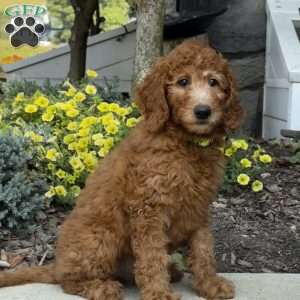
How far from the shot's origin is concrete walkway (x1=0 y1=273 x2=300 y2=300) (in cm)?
377

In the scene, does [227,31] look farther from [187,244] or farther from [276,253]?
[187,244]

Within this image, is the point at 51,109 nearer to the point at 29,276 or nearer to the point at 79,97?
the point at 79,97

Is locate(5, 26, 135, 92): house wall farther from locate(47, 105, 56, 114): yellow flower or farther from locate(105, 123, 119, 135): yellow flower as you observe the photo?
locate(105, 123, 119, 135): yellow flower

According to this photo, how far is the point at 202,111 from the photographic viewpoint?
341 centimetres

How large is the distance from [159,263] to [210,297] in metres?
0.42

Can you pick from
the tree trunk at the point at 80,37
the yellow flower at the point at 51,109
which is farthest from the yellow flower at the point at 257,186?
the tree trunk at the point at 80,37

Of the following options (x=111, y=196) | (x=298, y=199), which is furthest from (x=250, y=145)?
(x=111, y=196)

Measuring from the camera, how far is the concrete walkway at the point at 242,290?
377 cm

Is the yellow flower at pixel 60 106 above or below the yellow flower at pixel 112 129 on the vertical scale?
above

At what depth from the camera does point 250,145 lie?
6605 millimetres

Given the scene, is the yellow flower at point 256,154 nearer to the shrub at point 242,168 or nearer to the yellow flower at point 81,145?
the shrub at point 242,168

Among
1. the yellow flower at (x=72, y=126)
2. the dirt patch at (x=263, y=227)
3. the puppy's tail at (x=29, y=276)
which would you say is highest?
the yellow flower at (x=72, y=126)

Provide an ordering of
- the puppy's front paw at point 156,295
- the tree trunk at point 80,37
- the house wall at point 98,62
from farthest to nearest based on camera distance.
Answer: the house wall at point 98,62 < the tree trunk at point 80,37 < the puppy's front paw at point 156,295

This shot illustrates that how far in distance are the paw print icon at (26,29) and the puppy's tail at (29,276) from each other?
14.5 feet
